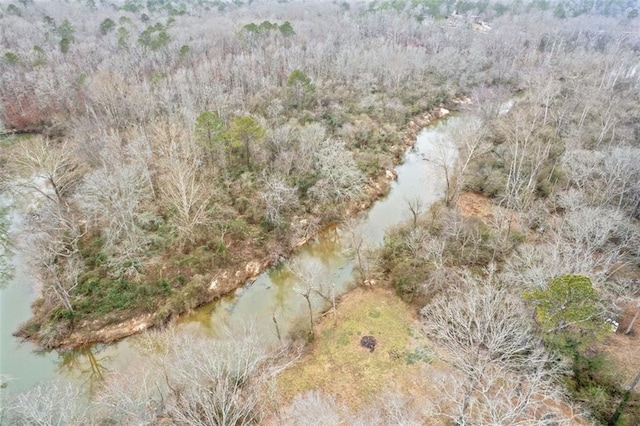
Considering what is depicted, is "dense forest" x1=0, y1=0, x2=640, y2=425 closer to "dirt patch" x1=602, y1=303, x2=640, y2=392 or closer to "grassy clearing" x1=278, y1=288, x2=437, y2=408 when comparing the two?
"dirt patch" x1=602, y1=303, x2=640, y2=392

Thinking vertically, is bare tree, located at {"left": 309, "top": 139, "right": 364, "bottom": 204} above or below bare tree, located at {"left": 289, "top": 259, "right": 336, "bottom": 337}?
above

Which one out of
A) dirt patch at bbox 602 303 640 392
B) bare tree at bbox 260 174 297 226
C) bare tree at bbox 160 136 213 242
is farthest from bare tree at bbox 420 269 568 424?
bare tree at bbox 160 136 213 242

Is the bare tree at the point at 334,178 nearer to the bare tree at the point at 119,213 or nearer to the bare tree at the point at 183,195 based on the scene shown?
the bare tree at the point at 183,195

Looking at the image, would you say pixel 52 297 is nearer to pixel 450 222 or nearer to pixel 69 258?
pixel 69 258

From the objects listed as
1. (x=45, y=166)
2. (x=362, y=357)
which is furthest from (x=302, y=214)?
(x=45, y=166)

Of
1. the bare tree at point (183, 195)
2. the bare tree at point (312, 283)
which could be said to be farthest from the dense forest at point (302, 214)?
the bare tree at point (312, 283)

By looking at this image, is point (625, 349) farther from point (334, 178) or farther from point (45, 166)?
point (45, 166)
